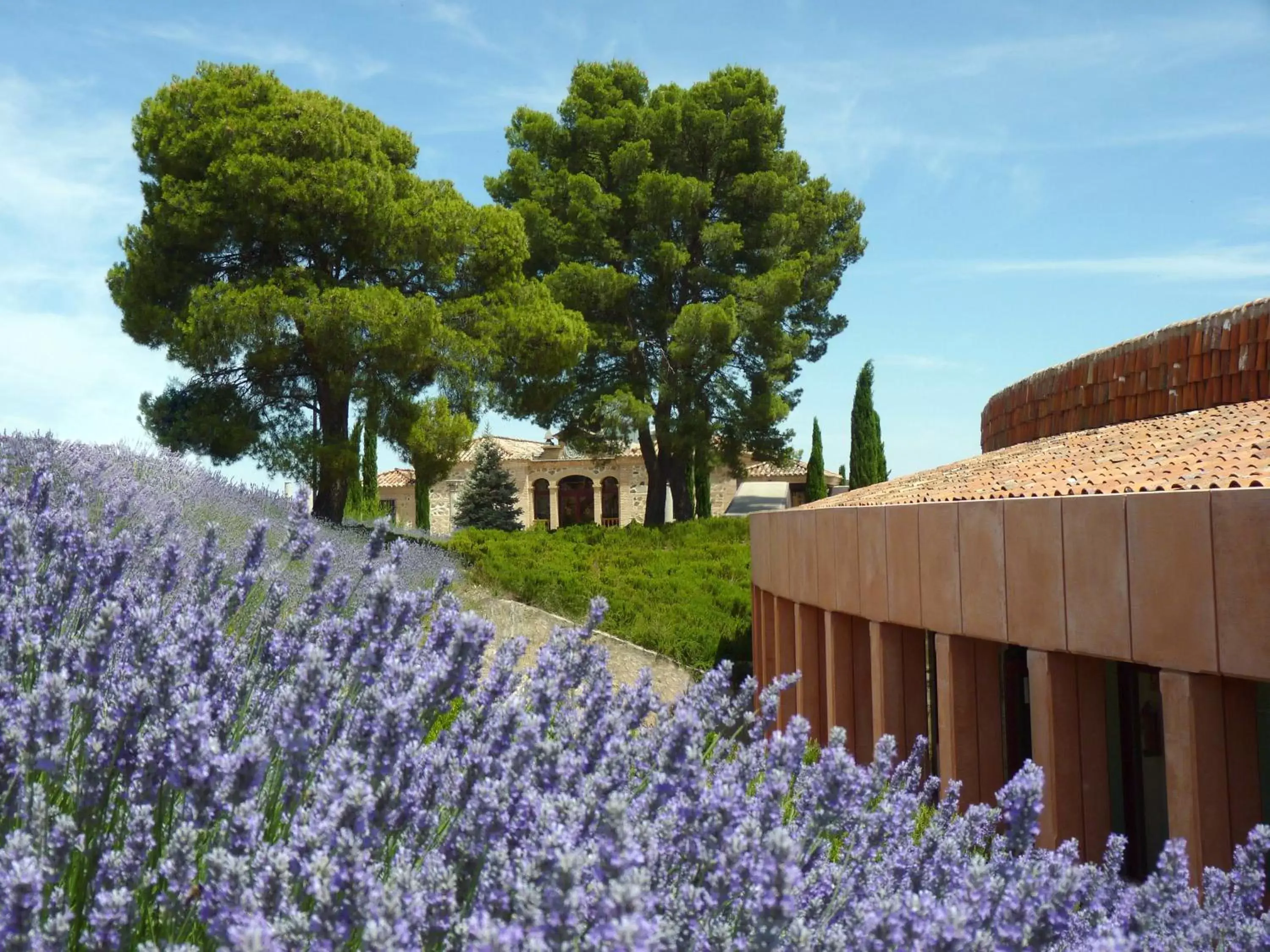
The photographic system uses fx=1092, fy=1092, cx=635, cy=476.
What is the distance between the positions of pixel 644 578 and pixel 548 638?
3224 mm

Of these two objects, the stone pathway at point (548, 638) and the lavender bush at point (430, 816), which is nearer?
the lavender bush at point (430, 816)

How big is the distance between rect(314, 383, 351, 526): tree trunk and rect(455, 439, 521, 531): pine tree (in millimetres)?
11356

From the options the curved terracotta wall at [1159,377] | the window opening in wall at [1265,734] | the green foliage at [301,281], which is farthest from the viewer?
the green foliage at [301,281]

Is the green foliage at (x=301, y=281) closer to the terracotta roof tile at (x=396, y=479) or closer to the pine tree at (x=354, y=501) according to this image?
the pine tree at (x=354, y=501)

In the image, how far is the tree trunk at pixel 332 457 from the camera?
1614 centimetres

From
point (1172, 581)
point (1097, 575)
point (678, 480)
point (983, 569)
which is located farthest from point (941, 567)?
point (678, 480)

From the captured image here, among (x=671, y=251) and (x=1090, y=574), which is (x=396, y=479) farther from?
(x=1090, y=574)

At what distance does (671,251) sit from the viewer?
21.8m

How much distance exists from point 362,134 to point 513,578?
27.2ft

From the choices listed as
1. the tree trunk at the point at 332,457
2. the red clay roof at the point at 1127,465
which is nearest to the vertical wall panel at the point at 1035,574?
the red clay roof at the point at 1127,465

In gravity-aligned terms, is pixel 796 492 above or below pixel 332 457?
below

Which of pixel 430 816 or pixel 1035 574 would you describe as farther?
pixel 1035 574

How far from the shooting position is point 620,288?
2167cm

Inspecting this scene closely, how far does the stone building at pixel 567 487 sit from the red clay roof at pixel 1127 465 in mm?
26610
